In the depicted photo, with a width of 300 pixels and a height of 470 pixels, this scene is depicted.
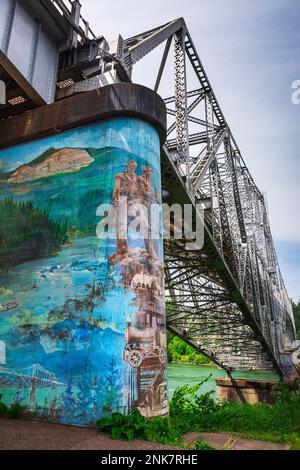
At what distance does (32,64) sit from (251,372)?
179 feet

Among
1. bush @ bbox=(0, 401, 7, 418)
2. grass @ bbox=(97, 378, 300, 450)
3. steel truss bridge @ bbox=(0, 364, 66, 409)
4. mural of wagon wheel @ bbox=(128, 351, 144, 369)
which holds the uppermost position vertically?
mural of wagon wheel @ bbox=(128, 351, 144, 369)

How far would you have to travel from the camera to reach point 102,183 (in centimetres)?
788

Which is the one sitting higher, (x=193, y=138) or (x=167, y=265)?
(x=193, y=138)

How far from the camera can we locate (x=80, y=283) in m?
7.18

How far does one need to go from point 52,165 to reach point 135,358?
543 centimetres

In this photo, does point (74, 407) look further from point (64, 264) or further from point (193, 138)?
point (193, 138)

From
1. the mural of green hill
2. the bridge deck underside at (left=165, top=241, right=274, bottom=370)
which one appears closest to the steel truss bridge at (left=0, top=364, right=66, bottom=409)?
the mural of green hill

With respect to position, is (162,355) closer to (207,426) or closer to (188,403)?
(207,426)

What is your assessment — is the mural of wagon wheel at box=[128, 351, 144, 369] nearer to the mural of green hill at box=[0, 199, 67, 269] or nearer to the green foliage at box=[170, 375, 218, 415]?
the mural of green hill at box=[0, 199, 67, 269]

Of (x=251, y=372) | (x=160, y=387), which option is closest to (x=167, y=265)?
(x=160, y=387)

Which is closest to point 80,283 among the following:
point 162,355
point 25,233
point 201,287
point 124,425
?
point 162,355

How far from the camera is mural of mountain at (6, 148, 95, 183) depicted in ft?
27.6

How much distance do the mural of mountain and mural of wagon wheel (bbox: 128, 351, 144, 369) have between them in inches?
183

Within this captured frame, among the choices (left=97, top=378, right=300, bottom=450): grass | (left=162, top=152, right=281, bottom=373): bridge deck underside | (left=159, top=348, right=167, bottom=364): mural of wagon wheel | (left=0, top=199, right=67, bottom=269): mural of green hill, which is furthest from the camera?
(left=162, top=152, right=281, bottom=373): bridge deck underside
